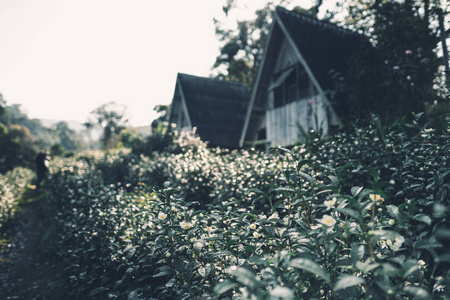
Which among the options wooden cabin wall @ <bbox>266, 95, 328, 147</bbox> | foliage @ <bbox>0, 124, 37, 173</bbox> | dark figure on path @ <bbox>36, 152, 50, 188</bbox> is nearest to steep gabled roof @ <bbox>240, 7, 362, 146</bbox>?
wooden cabin wall @ <bbox>266, 95, 328, 147</bbox>

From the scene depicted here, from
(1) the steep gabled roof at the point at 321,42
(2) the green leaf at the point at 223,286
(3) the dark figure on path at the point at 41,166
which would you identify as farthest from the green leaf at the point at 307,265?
(3) the dark figure on path at the point at 41,166

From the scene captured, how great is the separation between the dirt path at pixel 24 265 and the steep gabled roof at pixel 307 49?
25.7 ft

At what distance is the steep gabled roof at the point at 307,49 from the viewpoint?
29.0 ft

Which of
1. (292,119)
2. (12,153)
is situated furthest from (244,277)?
(12,153)

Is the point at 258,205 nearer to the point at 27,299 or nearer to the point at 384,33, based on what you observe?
the point at 27,299

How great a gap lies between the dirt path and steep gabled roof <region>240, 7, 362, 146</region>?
7843 millimetres

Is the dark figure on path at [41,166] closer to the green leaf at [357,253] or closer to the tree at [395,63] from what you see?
the tree at [395,63]

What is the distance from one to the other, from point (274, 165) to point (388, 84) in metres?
4.55

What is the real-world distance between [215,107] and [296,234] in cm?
1477

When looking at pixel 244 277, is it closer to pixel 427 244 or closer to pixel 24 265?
pixel 427 244

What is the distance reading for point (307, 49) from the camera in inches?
367

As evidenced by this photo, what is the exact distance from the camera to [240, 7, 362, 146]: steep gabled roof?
8.83 m

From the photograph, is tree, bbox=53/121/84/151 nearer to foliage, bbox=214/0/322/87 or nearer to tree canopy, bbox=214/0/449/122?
foliage, bbox=214/0/322/87

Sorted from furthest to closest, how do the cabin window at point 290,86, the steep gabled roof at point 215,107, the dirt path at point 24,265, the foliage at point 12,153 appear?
the foliage at point 12,153
the steep gabled roof at point 215,107
the cabin window at point 290,86
the dirt path at point 24,265
